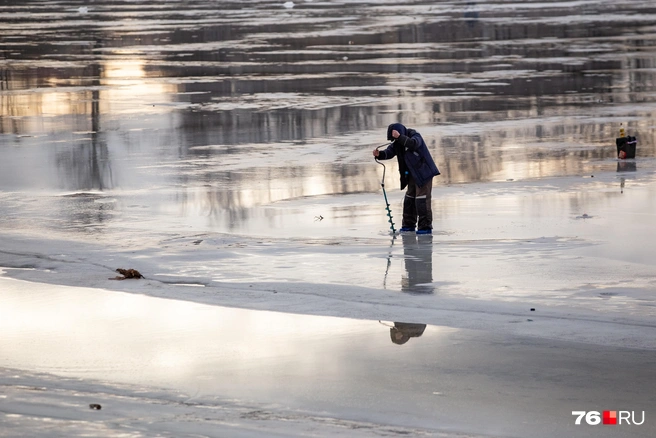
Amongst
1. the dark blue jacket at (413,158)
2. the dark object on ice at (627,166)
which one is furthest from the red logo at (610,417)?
the dark object on ice at (627,166)

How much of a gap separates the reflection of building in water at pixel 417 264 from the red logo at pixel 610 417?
9.62 ft

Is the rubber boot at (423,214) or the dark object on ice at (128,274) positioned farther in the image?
the rubber boot at (423,214)

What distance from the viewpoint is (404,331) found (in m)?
7.62

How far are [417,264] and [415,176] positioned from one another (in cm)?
160

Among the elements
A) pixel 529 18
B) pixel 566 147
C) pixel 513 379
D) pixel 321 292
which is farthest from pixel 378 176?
pixel 529 18

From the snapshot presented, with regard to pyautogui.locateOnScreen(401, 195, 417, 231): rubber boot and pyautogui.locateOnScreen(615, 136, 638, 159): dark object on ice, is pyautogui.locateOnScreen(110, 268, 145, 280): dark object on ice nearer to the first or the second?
pyautogui.locateOnScreen(401, 195, 417, 231): rubber boot

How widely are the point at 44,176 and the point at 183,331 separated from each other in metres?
7.93

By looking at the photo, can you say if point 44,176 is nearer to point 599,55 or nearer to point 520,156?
point 520,156

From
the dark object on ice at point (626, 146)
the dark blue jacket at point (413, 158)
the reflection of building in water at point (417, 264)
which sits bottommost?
the reflection of building in water at point (417, 264)

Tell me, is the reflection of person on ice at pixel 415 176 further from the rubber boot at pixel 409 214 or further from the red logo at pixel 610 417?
the red logo at pixel 610 417

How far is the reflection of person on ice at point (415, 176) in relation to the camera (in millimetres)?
11141
